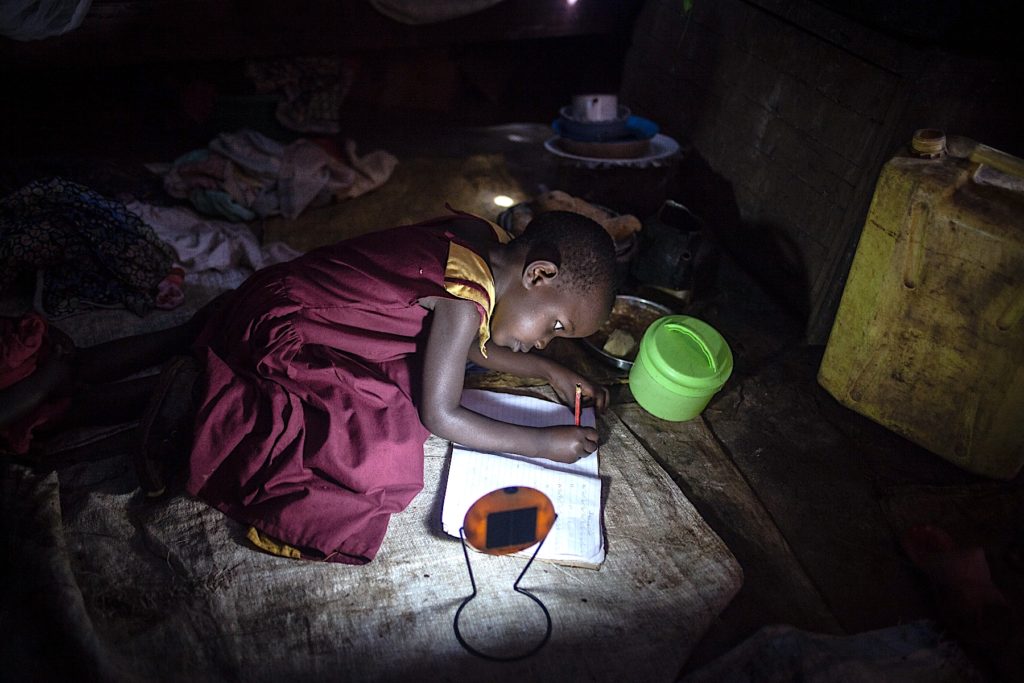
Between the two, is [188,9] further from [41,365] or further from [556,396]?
[556,396]

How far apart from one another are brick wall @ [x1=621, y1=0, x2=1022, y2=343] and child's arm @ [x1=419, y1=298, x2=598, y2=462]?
5.00ft

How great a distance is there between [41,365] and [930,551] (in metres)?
2.55

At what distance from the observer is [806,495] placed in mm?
1943

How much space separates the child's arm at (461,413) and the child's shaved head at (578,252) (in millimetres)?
255

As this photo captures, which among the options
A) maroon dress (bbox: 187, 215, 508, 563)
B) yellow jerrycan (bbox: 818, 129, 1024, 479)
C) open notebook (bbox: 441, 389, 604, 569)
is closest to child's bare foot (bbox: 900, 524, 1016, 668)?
yellow jerrycan (bbox: 818, 129, 1024, 479)

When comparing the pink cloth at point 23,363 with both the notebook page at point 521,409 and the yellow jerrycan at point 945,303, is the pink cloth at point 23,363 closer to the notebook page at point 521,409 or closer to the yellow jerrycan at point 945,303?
the notebook page at point 521,409

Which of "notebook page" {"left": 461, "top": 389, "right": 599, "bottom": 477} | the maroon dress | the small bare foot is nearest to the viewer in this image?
the small bare foot

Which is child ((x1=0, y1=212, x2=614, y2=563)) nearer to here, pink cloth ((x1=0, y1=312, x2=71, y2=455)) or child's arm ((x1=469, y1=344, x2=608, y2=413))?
child's arm ((x1=469, y1=344, x2=608, y2=413))

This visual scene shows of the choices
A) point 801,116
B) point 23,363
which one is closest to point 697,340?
point 801,116

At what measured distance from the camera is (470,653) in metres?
1.40

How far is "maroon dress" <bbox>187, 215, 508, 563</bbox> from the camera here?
156 cm

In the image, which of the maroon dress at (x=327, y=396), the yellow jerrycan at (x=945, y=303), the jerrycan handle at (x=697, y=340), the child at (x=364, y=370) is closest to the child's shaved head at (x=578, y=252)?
the child at (x=364, y=370)

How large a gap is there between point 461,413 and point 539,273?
44 cm

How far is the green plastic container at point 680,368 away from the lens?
200 centimetres
